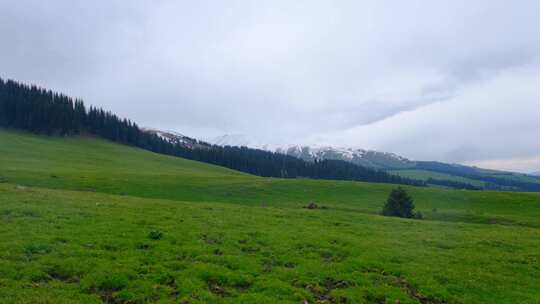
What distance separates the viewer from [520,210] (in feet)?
149

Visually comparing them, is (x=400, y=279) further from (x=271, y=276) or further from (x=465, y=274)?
(x=271, y=276)

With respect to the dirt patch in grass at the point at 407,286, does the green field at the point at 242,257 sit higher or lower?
higher

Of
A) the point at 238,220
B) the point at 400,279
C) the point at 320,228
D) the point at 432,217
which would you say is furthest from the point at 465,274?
the point at 432,217

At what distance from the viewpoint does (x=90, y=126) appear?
5684 inches

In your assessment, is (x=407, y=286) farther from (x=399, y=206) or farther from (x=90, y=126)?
(x=90, y=126)

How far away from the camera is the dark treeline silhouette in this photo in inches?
4751

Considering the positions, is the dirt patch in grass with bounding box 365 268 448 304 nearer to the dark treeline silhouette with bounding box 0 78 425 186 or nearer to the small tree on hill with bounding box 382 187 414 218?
the small tree on hill with bounding box 382 187 414 218

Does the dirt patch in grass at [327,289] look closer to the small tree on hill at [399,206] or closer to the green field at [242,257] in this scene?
the green field at [242,257]

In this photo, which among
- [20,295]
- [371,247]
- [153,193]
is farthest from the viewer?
[153,193]

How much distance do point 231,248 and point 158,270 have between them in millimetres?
3839

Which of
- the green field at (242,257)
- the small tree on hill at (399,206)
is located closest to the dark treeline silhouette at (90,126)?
the green field at (242,257)

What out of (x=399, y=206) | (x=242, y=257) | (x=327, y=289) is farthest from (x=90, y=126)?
(x=327, y=289)

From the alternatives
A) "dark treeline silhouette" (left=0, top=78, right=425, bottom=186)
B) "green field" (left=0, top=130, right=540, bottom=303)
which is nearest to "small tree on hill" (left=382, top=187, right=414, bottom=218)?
"green field" (left=0, top=130, right=540, bottom=303)

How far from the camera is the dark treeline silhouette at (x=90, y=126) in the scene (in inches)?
4751
